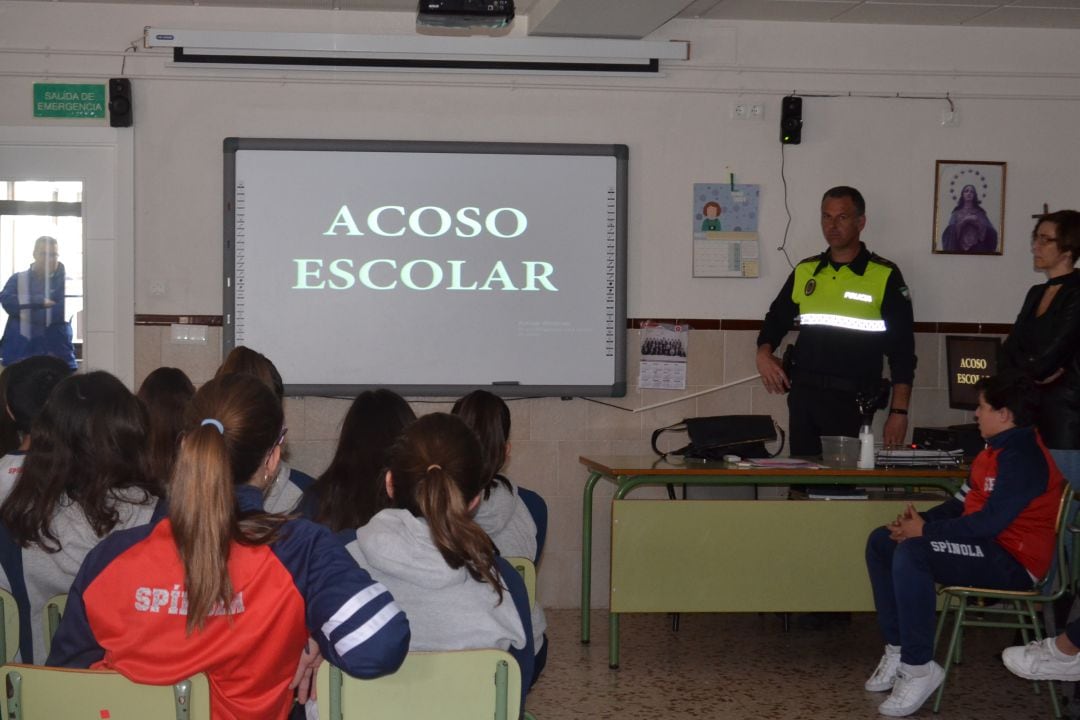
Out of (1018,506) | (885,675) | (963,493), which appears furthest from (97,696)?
(963,493)

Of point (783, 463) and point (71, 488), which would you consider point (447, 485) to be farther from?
point (783, 463)

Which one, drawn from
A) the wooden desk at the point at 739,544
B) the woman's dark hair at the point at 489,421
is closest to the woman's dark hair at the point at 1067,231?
the wooden desk at the point at 739,544

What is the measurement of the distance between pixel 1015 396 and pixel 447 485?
2589 mm

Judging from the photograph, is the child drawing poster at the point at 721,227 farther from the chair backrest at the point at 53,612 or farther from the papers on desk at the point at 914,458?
the chair backrest at the point at 53,612

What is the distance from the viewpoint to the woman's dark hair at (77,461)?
8.41ft

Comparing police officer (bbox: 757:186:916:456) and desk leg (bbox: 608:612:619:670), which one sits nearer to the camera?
desk leg (bbox: 608:612:619:670)

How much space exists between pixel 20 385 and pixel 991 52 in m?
5.02

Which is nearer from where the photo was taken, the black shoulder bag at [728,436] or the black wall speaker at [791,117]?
the black shoulder bag at [728,436]

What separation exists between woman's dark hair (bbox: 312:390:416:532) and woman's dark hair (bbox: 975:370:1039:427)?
2152 mm

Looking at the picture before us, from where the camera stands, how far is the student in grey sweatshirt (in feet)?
8.43

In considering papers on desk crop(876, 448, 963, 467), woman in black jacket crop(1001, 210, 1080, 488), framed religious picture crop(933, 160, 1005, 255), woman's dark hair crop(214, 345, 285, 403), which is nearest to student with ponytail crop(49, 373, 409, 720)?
woman's dark hair crop(214, 345, 285, 403)

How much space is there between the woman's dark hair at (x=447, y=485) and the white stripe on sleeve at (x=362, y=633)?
12.1 inches

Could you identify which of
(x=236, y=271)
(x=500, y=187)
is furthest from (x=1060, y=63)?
(x=236, y=271)

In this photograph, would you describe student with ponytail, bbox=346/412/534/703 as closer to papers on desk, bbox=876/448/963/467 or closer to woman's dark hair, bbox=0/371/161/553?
woman's dark hair, bbox=0/371/161/553
